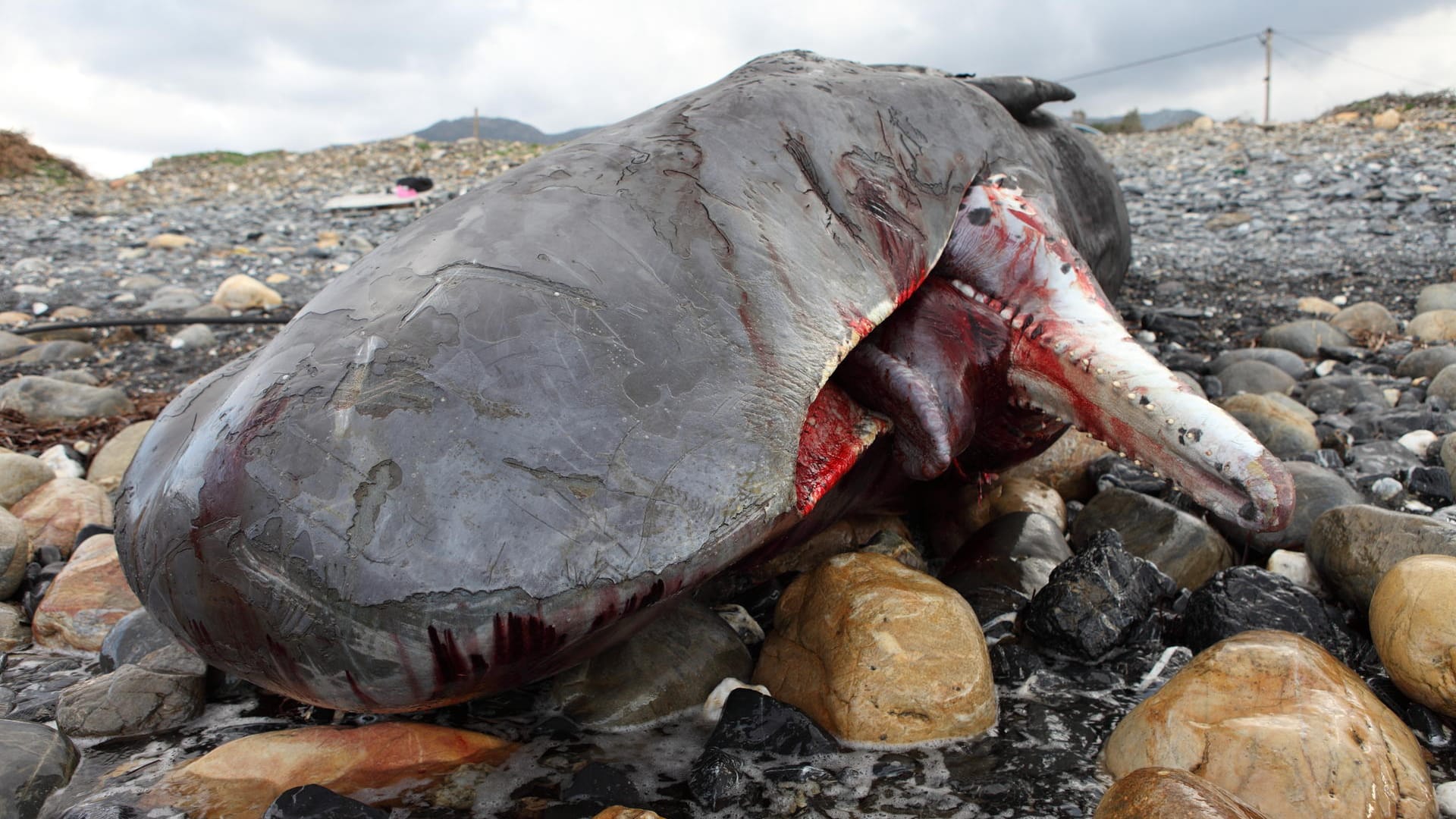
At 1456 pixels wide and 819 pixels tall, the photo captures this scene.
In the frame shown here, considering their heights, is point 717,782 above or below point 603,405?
below

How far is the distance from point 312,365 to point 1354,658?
2.47 meters

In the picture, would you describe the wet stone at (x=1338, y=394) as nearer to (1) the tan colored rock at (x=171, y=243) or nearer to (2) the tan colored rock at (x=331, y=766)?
(2) the tan colored rock at (x=331, y=766)

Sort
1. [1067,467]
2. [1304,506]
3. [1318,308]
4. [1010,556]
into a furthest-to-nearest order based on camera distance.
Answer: [1318,308]
[1067,467]
[1304,506]
[1010,556]

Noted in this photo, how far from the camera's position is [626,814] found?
1739mm

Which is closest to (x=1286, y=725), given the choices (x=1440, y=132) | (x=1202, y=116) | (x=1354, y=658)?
(x=1354, y=658)

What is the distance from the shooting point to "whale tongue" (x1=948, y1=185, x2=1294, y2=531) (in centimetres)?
227

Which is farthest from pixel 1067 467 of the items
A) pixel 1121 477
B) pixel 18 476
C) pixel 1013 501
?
pixel 18 476

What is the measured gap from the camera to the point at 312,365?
1821 mm

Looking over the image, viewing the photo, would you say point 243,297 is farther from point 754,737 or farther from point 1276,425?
point 1276,425

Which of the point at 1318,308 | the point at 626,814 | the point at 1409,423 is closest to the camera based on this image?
the point at 626,814

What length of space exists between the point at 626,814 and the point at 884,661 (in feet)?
2.28

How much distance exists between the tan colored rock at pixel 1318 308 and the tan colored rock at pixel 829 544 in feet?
15.7

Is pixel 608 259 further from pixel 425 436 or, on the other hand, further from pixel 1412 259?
pixel 1412 259

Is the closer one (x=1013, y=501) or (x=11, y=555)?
(x=11, y=555)
